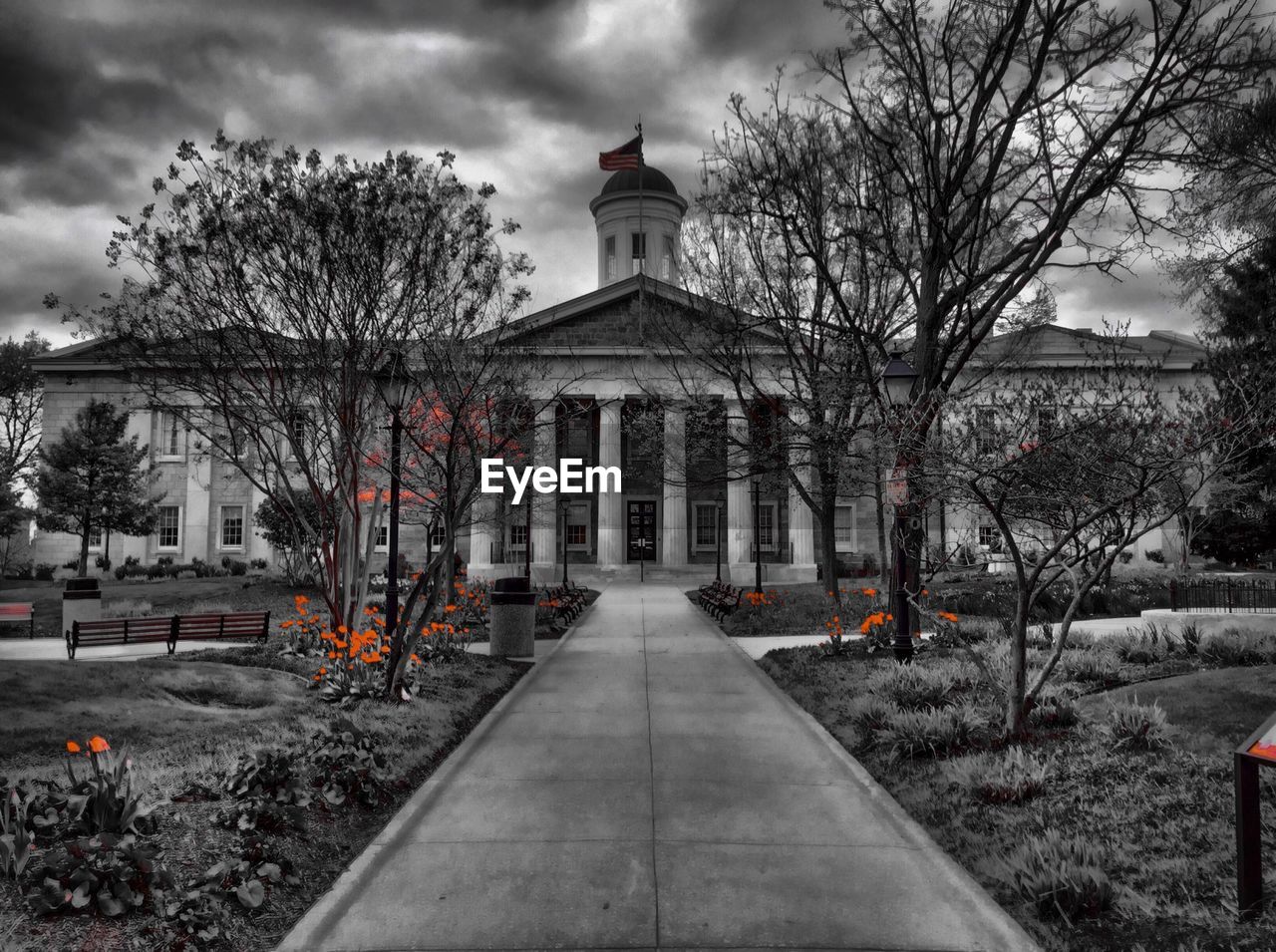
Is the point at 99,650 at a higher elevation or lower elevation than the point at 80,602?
lower

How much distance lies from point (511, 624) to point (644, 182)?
148 feet

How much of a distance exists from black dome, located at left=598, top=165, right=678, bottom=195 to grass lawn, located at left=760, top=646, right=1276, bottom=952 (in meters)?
47.9

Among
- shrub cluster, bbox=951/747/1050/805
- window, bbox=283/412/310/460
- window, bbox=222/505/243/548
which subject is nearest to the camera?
shrub cluster, bbox=951/747/1050/805

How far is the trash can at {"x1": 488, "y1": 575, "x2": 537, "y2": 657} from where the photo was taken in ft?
51.4

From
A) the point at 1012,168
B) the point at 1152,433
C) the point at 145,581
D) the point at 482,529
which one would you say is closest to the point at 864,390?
the point at 1012,168

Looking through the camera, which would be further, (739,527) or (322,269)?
(739,527)

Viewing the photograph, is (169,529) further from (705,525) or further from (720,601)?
(720,601)

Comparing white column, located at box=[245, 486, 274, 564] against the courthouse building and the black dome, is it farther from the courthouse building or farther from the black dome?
the black dome

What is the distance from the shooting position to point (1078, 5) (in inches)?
513

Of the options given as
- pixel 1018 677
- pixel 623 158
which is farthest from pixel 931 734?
pixel 623 158

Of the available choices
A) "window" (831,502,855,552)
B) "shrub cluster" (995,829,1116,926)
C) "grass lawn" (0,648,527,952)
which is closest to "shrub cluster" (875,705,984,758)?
"shrub cluster" (995,829,1116,926)

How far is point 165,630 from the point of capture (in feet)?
54.4

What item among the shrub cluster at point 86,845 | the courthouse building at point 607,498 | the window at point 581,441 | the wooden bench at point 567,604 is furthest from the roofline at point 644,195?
the shrub cluster at point 86,845

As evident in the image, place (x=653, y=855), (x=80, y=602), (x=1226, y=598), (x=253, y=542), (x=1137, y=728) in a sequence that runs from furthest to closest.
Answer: (x=253, y=542)
(x=80, y=602)
(x=1226, y=598)
(x=1137, y=728)
(x=653, y=855)
